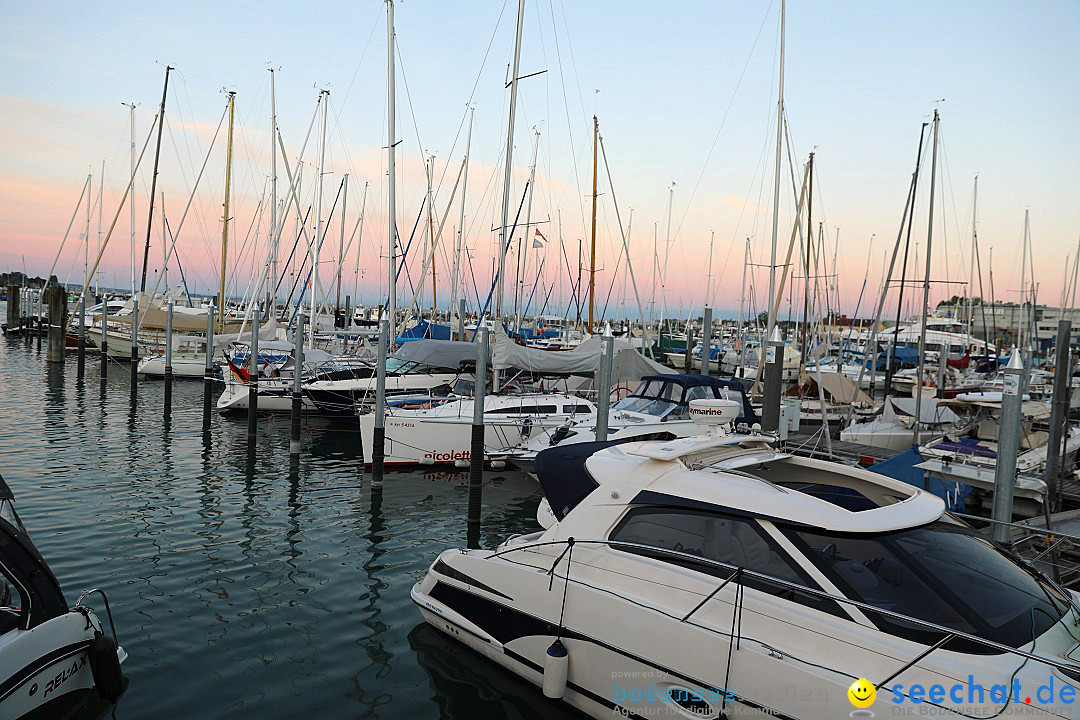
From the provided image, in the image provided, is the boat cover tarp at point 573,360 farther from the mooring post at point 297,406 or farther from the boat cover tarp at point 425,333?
the boat cover tarp at point 425,333

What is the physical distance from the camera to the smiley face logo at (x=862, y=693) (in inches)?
162

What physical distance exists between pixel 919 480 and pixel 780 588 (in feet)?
Result: 29.9

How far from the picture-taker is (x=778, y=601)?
4.84 metres

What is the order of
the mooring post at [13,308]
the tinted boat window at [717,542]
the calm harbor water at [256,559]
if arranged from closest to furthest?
the tinted boat window at [717,542] → the calm harbor water at [256,559] → the mooring post at [13,308]

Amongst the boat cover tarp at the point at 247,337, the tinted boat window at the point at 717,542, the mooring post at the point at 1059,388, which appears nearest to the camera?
the tinted boat window at the point at 717,542

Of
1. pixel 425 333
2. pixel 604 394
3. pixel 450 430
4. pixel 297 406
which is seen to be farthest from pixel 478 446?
pixel 425 333

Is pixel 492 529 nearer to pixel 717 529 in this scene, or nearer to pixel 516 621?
pixel 516 621

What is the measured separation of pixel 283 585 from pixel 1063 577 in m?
9.46

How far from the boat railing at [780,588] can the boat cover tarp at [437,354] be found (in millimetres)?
15757

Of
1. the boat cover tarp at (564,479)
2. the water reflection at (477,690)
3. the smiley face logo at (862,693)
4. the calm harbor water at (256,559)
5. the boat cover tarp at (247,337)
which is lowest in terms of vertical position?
the calm harbor water at (256,559)

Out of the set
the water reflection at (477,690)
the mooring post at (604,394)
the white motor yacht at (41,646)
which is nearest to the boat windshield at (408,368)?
the mooring post at (604,394)

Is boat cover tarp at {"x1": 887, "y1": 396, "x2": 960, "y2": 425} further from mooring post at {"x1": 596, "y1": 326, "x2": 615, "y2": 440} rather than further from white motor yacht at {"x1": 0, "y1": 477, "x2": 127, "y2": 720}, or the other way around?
white motor yacht at {"x1": 0, "y1": 477, "x2": 127, "y2": 720}

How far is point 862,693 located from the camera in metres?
4.12

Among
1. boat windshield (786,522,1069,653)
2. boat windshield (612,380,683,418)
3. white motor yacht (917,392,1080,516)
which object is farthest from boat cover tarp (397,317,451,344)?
boat windshield (786,522,1069,653)
